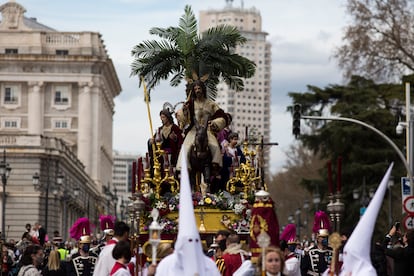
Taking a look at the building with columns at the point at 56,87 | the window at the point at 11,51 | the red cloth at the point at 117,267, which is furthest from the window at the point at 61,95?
the red cloth at the point at 117,267

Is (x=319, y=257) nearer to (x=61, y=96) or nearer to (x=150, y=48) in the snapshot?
(x=150, y=48)

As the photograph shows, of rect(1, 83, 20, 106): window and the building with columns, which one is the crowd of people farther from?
rect(1, 83, 20, 106): window

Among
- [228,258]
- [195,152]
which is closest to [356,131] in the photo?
[195,152]

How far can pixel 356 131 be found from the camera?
72938mm

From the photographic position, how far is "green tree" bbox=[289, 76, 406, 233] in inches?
2847

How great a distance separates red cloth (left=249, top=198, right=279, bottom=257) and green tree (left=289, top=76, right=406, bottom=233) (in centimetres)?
5273

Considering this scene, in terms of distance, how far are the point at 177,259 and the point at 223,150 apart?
11014mm

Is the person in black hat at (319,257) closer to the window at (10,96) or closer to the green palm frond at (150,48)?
the green palm frond at (150,48)

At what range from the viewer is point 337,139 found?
72750 mm

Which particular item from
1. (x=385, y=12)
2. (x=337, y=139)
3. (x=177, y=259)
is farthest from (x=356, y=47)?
(x=177, y=259)

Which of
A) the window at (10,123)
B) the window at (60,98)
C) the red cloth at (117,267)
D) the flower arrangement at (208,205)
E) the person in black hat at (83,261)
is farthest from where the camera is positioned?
the window at (60,98)

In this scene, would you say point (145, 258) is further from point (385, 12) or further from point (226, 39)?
point (385, 12)

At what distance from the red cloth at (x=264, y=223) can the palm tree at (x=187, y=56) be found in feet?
36.2

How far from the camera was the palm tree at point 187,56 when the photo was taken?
96.2 feet
